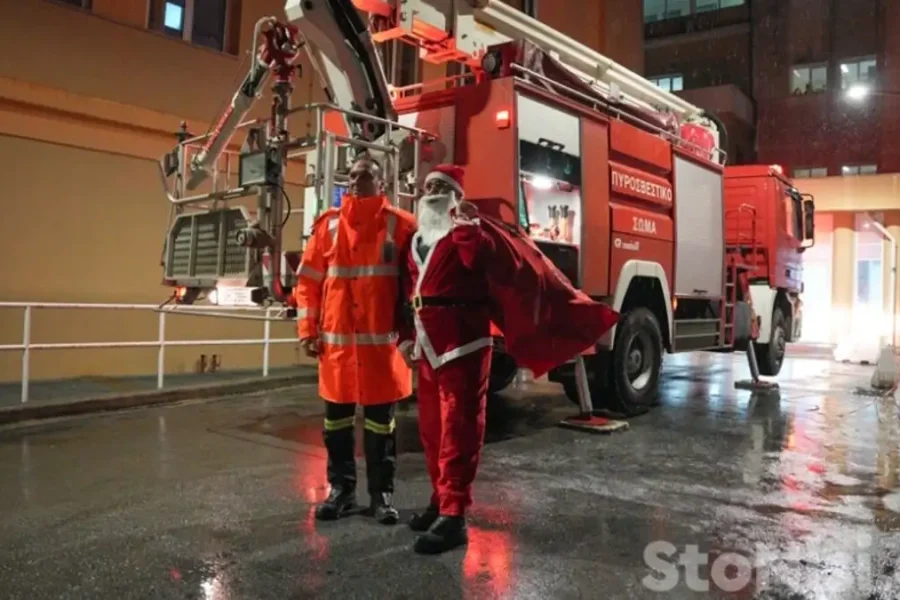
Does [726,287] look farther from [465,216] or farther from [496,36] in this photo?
[465,216]

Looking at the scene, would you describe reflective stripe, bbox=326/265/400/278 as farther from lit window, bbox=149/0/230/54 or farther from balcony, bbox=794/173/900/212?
balcony, bbox=794/173/900/212

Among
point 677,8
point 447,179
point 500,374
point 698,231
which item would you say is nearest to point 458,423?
point 447,179

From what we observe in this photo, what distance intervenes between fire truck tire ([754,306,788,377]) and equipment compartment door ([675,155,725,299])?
88.7 inches

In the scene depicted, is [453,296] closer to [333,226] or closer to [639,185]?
[333,226]

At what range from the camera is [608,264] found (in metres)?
7.13

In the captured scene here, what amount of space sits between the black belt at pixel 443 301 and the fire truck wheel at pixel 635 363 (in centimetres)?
378

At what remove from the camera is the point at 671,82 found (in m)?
29.1

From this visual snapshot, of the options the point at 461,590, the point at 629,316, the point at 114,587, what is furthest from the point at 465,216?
the point at 629,316

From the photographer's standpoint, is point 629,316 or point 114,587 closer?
point 114,587

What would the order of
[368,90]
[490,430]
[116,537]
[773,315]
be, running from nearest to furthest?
[116,537]
[368,90]
[490,430]
[773,315]

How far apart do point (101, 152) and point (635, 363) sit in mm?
6803

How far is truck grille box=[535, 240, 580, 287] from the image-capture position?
6582 mm

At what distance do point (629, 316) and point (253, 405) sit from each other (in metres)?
4.05

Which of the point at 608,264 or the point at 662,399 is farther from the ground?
the point at 608,264
